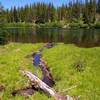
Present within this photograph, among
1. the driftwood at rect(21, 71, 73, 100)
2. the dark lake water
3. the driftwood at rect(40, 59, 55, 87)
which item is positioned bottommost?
the dark lake water

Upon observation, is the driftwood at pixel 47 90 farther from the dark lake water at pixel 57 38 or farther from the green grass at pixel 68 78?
the dark lake water at pixel 57 38

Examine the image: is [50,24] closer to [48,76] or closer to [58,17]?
[58,17]

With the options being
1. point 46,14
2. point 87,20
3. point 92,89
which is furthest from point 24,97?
point 46,14

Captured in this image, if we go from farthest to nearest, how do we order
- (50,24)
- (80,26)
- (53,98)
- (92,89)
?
(50,24), (80,26), (92,89), (53,98)

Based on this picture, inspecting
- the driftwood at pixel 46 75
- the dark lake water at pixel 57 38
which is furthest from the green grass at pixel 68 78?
the dark lake water at pixel 57 38

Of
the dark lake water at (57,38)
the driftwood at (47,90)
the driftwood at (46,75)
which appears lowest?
the dark lake water at (57,38)

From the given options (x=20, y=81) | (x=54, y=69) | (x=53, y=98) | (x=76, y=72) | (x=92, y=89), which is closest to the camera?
(x=53, y=98)

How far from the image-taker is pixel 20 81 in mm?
21109

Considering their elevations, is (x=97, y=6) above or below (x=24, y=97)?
above

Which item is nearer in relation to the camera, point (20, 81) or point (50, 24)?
point (20, 81)

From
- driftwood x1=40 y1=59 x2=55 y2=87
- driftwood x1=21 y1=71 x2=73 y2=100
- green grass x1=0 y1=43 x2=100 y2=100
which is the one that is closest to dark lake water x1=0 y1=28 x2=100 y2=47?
driftwood x1=40 y1=59 x2=55 y2=87

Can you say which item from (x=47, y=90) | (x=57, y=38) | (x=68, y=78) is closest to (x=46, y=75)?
(x=68, y=78)

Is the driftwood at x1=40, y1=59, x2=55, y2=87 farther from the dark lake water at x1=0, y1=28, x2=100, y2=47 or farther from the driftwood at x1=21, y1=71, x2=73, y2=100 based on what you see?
the dark lake water at x1=0, y1=28, x2=100, y2=47

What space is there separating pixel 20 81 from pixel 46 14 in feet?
591
